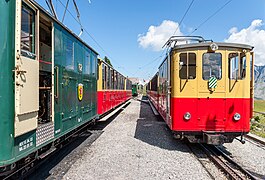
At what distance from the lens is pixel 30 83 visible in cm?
316

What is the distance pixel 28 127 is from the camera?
317 cm

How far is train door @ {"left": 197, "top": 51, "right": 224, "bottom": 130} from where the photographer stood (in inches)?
246

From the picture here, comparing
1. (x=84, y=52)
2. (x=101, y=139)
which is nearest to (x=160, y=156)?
(x=101, y=139)

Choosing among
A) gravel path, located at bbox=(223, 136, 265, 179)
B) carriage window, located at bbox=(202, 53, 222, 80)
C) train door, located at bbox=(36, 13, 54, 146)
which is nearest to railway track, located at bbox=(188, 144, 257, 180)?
gravel path, located at bbox=(223, 136, 265, 179)

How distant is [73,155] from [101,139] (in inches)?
Answer: 78.4

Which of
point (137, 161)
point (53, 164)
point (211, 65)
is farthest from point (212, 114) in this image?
point (53, 164)

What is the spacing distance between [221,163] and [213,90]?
6.36 feet

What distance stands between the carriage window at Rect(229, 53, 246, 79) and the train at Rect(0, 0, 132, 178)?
4240mm

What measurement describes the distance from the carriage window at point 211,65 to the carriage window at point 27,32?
15.0 ft

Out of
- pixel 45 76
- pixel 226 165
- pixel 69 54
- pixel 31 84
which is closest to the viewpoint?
pixel 31 84

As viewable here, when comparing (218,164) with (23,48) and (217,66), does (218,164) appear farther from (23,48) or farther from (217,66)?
(23,48)

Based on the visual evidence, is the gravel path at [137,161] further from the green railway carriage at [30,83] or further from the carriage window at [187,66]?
the carriage window at [187,66]

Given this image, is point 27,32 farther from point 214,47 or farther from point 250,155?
point 250,155

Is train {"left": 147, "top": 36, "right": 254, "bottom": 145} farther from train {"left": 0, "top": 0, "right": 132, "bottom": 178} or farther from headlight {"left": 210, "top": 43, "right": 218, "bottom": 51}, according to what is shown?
train {"left": 0, "top": 0, "right": 132, "bottom": 178}
